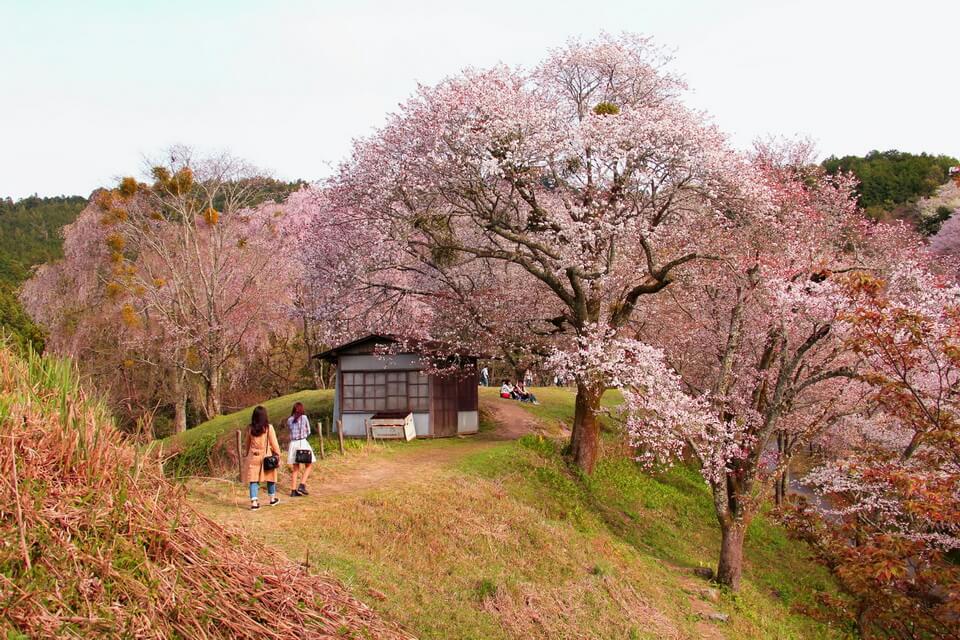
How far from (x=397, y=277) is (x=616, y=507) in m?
11.5

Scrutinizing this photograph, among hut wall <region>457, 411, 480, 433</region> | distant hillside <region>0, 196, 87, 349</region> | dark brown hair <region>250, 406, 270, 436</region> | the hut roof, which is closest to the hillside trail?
hut wall <region>457, 411, 480, 433</region>

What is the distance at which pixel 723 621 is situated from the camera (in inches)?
516

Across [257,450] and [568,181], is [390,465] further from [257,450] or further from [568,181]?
[568,181]

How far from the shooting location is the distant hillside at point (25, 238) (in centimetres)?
3850

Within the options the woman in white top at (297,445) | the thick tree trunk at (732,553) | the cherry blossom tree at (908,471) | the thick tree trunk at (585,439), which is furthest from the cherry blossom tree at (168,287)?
the cherry blossom tree at (908,471)

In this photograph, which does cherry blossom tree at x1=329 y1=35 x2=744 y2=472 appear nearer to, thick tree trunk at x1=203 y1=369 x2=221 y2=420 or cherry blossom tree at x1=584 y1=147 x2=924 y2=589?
cherry blossom tree at x1=584 y1=147 x2=924 y2=589

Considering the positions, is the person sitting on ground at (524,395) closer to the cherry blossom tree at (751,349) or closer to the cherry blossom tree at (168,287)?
the cherry blossom tree at (751,349)

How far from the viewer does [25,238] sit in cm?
5412

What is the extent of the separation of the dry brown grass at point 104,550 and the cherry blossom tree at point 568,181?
10134mm

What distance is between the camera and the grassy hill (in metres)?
9.96

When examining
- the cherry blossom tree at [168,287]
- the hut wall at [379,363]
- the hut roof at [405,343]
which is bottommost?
the hut wall at [379,363]

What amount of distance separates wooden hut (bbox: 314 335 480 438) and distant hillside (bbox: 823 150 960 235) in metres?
35.3

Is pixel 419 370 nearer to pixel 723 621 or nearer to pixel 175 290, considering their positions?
pixel 723 621

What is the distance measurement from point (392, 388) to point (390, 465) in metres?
5.56
